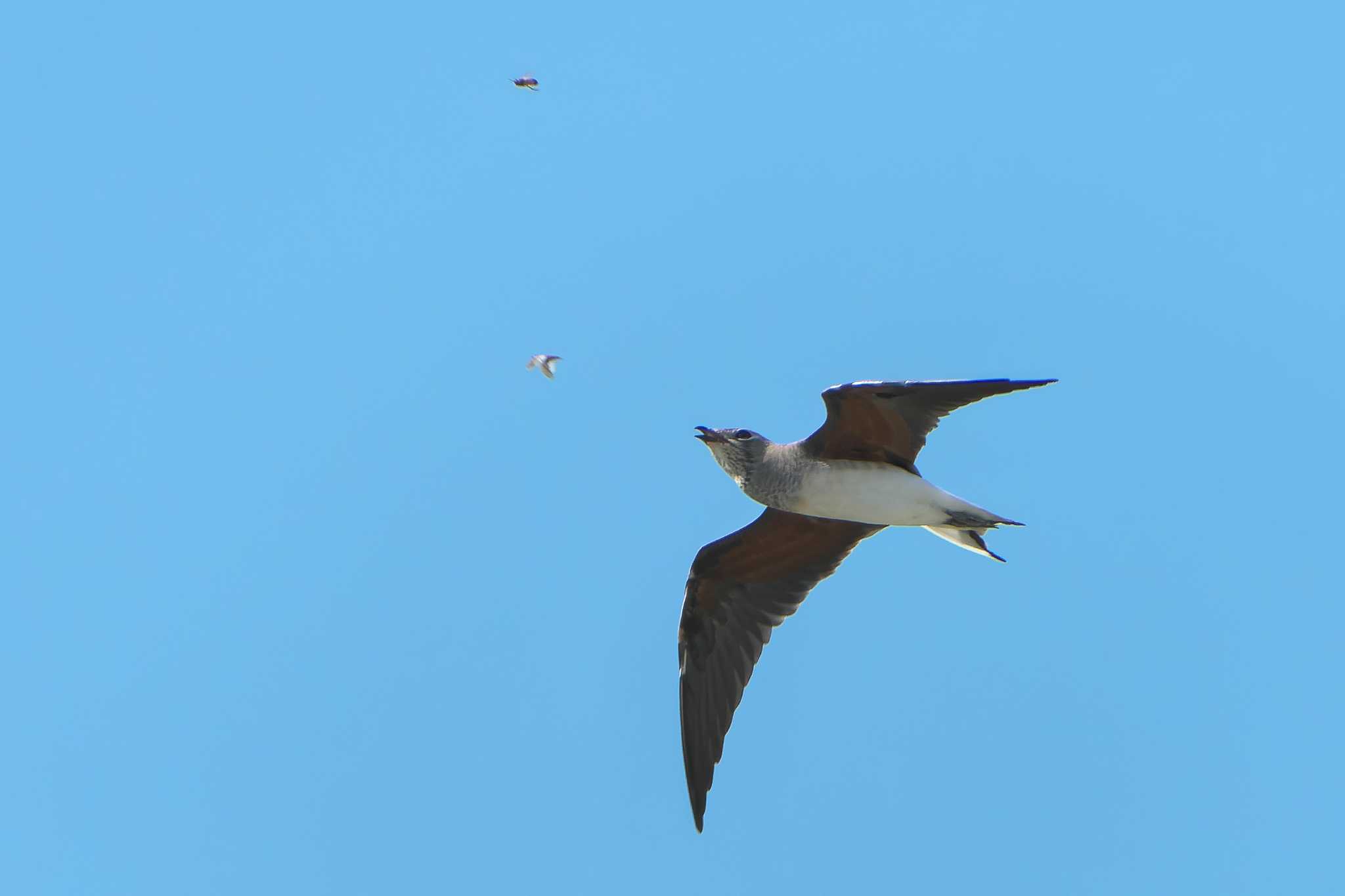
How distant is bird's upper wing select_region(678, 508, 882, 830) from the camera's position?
587 inches

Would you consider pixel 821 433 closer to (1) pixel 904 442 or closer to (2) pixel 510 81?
(1) pixel 904 442

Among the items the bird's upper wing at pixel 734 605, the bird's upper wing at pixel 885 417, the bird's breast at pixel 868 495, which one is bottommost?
the bird's upper wing at pixel 734 605

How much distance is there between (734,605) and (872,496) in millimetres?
2377

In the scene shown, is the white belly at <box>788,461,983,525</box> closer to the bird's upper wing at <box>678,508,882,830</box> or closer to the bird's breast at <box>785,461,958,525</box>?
the bird's breast at <box>785,461,958,525</box>

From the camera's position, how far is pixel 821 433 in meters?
13.7

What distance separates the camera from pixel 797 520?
1477cm

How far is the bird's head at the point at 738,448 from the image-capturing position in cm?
1387

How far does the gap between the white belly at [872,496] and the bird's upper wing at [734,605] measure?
104 centimetres

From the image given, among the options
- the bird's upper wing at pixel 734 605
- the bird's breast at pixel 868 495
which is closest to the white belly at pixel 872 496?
the bird's breast at pixel 868 495

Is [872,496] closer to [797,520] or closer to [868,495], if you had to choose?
[868,495]

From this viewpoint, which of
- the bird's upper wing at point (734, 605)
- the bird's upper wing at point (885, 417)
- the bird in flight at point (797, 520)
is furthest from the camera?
the bird's upper wing at point (734, 605)

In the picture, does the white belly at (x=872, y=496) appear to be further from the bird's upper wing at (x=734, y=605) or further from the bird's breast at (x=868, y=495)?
the bird's upper wing at (x=734, y=605)

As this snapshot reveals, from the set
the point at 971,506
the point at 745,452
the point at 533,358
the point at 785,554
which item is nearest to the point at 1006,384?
the point at 971,506

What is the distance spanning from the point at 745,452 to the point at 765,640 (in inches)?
90.6
